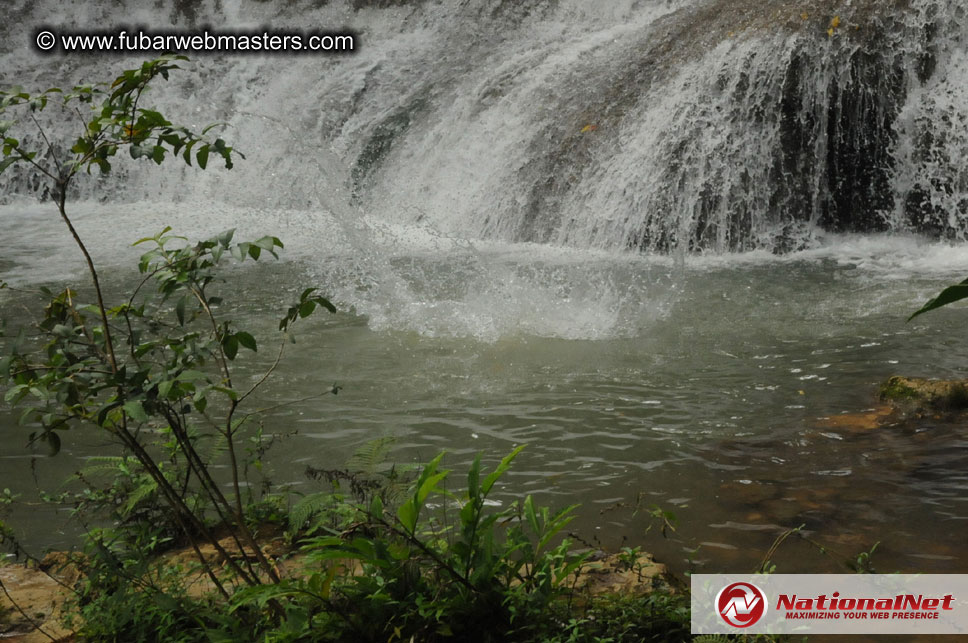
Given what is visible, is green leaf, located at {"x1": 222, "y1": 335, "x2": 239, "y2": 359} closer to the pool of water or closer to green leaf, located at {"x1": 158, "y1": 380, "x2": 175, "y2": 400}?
green leaf, located at {"x1": 158, "y1": 380, "x2": 175, "y2": 400}

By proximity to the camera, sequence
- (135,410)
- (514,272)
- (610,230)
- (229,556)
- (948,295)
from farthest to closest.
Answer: (610,230) < (514,272) < (229,556) < (135,410) < (948,295)

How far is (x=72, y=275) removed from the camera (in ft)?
28.6

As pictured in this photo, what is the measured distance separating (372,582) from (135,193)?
12.8m

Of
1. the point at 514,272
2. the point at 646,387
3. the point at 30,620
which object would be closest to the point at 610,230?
the point at 514,272

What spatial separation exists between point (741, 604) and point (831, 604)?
348 mm

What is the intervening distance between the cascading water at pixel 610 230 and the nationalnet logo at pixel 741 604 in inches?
21.0

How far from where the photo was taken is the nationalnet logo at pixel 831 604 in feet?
8.13

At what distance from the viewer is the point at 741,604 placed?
2551mm

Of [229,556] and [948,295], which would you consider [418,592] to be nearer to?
[229,556]

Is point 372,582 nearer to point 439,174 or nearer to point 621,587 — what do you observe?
point 621,587

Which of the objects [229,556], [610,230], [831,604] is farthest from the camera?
[610,230]

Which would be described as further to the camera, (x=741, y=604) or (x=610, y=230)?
(x=610, y=230)

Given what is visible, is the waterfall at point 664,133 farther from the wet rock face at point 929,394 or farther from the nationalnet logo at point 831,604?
the nationalnet logo at point 831,604

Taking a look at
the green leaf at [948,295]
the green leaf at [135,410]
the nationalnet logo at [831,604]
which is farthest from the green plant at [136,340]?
the green leaf at [948,295]
